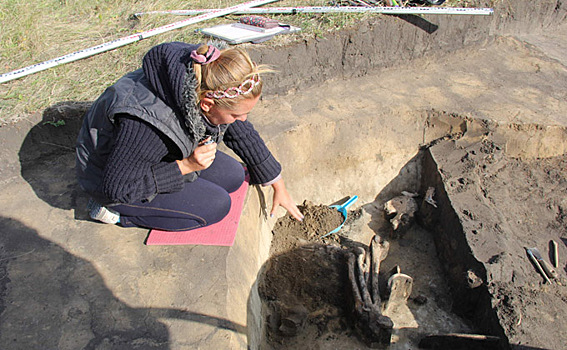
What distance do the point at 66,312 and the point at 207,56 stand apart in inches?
59.2

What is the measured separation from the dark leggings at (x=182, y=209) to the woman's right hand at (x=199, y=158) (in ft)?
0.94

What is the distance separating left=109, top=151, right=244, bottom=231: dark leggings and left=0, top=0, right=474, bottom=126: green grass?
1.56 metres

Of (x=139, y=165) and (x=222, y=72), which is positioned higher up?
(x=222, y=72)

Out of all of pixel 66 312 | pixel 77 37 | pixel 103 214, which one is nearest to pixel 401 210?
pixel 103 214

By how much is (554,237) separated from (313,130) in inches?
89.4

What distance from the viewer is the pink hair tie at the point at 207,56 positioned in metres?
1.99

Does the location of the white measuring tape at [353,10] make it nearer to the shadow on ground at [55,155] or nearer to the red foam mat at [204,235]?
the shadow on ground at [55,155]

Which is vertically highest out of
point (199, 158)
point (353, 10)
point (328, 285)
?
point (353, 10)

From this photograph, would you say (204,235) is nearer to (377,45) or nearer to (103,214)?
(103,214)

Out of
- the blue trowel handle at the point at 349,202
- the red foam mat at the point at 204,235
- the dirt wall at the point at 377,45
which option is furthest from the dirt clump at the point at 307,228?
the dirt wall at the point at 377,45

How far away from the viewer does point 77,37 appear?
174 inches

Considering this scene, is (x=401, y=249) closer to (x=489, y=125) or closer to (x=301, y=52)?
(x=489, y=125)

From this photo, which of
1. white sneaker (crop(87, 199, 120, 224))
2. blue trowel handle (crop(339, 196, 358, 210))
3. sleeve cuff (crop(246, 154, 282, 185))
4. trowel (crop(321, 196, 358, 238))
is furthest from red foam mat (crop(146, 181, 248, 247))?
blue trowel handle (crop(339, 196, 358, 210))

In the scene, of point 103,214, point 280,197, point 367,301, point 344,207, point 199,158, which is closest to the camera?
point 199,158
